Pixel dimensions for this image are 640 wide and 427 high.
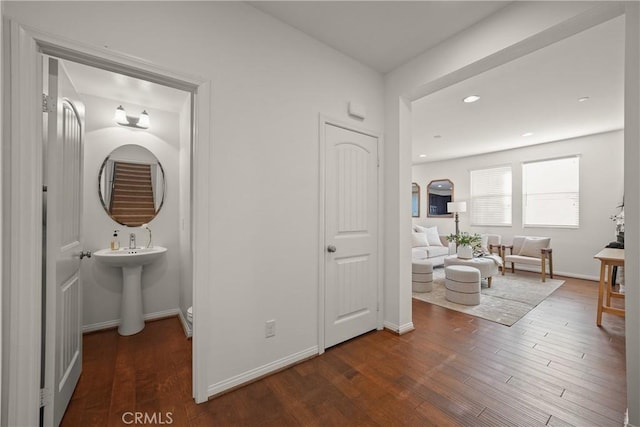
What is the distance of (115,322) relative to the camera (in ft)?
9.35

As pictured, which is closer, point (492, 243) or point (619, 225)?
point (619, 225)

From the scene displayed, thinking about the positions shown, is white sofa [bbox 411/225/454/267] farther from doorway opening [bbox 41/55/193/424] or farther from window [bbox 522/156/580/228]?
doorway opening [bbox 41/55/193/424]

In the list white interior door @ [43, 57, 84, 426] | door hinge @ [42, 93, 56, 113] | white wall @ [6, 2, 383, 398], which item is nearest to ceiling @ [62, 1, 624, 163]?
white wall @ [6, 2, 383, 398]

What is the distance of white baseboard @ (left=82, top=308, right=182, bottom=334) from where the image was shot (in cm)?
271

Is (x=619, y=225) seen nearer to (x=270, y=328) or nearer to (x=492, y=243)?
(x=492, y=243)

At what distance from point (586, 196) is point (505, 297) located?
3104 millimetres

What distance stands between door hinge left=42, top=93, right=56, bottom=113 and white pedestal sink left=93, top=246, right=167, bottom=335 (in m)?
1.59

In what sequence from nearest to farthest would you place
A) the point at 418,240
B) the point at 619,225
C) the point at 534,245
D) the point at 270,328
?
the point at 270,328 → the point at 619,225 → the point at 534,245 → the point at 418,240

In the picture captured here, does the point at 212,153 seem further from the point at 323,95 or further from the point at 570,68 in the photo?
the point at 570,68

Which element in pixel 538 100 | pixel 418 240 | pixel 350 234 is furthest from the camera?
pixel 418 240

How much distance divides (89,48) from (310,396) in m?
2.40

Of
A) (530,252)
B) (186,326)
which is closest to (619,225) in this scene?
(530,252)

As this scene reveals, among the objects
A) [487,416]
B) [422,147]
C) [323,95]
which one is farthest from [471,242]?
[323,95]

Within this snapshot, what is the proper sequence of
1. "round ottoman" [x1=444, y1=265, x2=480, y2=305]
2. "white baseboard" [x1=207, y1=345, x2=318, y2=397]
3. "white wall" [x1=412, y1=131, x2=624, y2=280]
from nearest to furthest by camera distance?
"white baseboard" [x1=207, y1=345, x2=318, y2=397] → "round ottoman" [x1=444, y1=265, x2=480, y2=305] → "white wall" [x1=412, y1=131, x2=624, y2=280]
